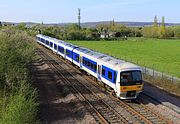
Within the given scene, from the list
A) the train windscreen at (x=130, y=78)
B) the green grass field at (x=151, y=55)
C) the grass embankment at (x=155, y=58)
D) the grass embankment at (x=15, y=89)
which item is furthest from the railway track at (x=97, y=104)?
the green grass field at (x=151, y=55)

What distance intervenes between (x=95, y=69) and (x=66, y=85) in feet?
9.79

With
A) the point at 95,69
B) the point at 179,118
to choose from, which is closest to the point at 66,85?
the point at 95,69

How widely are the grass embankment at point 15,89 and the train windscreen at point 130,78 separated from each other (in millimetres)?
5920

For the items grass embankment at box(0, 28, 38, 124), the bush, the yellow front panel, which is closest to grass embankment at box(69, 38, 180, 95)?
the yellow front panel

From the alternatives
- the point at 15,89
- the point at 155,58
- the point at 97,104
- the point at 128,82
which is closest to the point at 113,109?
the point at 97,104

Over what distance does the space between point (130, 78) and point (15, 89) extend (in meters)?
7.70

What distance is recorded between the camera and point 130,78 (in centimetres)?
2264

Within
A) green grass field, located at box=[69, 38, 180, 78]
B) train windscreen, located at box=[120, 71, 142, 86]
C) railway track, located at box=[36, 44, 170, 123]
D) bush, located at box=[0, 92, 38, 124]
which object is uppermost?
train windscreen, located at box=[120, 71, 142, 86]

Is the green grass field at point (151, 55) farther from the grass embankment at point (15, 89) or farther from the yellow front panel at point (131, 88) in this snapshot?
the grass embankment at point (15, 89)

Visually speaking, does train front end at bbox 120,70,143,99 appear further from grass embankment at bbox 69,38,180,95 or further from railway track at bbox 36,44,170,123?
grass embankment at bbox 69,38,180,95

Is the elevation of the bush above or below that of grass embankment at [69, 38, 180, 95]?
above

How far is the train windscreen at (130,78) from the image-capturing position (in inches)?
883

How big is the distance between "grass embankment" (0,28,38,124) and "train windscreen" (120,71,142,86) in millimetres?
5920

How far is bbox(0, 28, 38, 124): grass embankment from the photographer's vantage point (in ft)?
52.6
